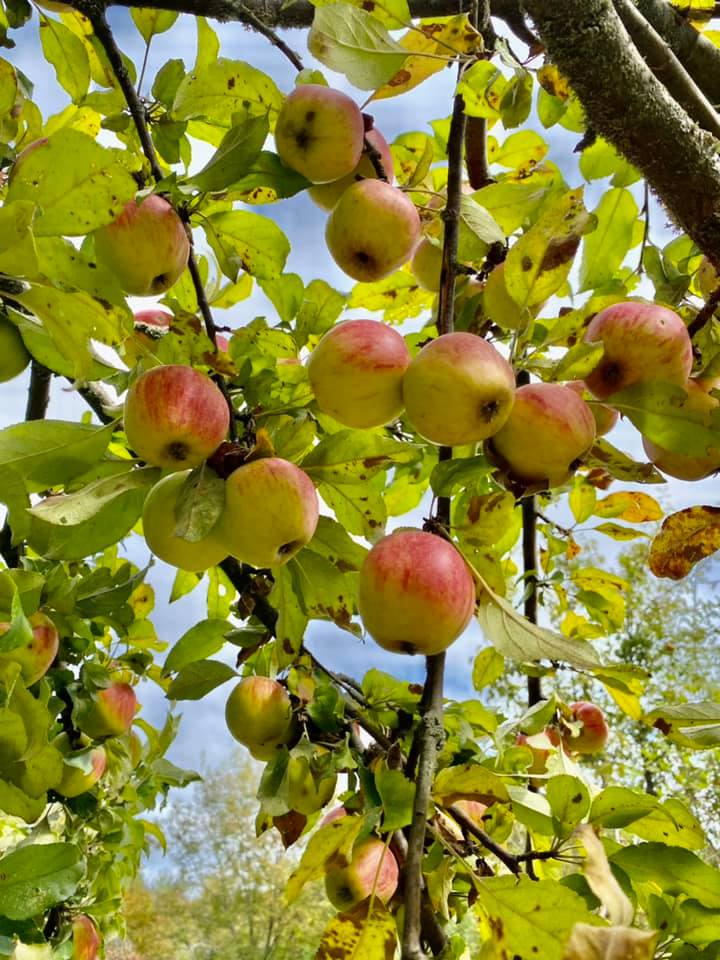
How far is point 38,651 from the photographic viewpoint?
100 centimetres

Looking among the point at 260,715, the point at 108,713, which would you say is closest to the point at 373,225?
the point at 260,715

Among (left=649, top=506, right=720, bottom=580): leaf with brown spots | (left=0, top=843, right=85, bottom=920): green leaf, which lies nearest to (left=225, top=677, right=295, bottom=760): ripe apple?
(left=0, top=843, right=85, bottom=920): green leaf

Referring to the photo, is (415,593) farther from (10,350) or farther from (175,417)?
(10,350)

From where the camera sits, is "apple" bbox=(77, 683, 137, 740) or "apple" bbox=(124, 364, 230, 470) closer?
"apple" bbox=(124, 364, 230, 470)

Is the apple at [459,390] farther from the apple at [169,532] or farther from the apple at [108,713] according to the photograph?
the apple at [108,713]

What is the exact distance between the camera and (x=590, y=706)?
1847 millimetres

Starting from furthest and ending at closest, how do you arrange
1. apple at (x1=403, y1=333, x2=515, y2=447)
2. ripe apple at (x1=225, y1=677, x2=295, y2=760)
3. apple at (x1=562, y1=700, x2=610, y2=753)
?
apple at (x1=562, y1=700, x2=610, y2=753) → ripe apple at (x1=225, y1=677, x2=295, y2=760) → apple at (x1=403, y1=333, x2=515, y2=447)

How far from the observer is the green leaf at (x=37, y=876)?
2.49 feet

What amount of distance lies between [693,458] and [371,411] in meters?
0.32

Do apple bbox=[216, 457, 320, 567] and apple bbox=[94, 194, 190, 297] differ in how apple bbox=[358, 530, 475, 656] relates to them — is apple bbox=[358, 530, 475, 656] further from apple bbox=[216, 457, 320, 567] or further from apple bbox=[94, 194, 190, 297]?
apple bbox=[94, 194, 190, 297]

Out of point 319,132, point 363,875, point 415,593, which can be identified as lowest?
point 363,875

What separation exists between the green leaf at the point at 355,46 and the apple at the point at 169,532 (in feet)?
1.38

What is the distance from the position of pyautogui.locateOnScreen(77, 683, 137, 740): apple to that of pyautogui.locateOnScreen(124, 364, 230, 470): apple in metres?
0.73

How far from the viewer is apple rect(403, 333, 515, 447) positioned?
0.67 m
